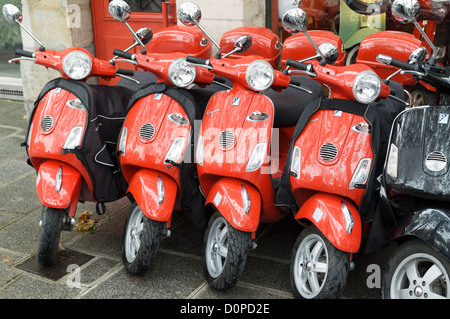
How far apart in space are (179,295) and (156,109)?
1.09m

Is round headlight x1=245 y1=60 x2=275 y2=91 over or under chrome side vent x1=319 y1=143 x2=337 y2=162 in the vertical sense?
over

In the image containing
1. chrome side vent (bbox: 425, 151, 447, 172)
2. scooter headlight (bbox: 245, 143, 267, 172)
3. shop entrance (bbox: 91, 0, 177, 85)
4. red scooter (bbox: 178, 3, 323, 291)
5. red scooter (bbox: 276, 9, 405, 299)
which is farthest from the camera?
shop entrance (bbox: 91, 0, 177, 85)

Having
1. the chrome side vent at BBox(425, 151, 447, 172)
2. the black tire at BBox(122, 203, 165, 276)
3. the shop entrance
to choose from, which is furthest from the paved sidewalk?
the shop entrance

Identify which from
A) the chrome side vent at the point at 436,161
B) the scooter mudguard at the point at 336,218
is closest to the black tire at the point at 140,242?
the scooter mudguard at the point at 336,218

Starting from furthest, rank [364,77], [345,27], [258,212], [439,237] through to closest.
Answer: [345,27] < [258,212] < [364,77] < [439,237]

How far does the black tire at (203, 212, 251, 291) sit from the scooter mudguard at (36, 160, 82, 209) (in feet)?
2.80

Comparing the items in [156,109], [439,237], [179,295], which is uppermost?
[156,109]

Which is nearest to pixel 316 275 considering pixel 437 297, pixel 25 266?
pixel 437 297

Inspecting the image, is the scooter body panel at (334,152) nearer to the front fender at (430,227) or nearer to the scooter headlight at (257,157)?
the scooter headlight at (257,157)

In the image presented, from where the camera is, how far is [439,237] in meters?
2.51

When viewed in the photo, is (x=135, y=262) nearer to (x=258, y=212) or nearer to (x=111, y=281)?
(x=111, y=281)

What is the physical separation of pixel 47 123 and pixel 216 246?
50.1 inches

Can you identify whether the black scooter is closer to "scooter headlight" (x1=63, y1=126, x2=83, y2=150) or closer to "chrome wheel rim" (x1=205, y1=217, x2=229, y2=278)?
"chrome wheel rim" (x1=205, y1=217, x2=229, y2=278)

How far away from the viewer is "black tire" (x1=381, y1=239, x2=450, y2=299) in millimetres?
2549
